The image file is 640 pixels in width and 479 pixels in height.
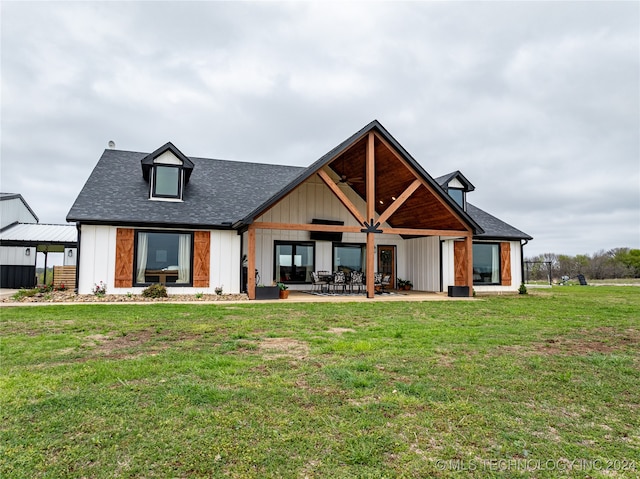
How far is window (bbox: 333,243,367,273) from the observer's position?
55.8 ft

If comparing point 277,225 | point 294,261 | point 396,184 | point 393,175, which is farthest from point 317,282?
point 393,175

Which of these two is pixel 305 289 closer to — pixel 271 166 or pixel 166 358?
pixel 271 166

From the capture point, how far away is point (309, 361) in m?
4.87

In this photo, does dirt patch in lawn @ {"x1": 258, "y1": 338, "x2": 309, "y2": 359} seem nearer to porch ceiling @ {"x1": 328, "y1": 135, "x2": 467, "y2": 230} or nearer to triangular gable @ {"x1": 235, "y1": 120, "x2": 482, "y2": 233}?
triangular gable @ {"x1": 235, "y1": 120, "x2": 482, "y2": 233}

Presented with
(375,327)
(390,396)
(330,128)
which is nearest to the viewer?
(390,396)

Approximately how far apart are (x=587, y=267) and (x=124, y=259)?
3331 cm

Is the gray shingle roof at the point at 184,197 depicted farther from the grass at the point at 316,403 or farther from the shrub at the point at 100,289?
the grass at the point at 316,403

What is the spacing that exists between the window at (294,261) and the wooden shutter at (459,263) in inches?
224

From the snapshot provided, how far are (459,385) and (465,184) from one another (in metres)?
14.4

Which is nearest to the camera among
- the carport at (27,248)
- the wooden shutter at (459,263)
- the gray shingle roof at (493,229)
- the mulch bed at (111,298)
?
the mulch bed at (111,298)

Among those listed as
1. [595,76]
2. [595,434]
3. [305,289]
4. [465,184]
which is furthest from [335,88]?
[595,434]

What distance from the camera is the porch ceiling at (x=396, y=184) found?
13.7 m

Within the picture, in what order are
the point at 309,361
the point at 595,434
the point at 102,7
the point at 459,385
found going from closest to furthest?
1. the point at 595,434
2. the point at 459,385
3. the point at 309,361
4. the point at 102,7

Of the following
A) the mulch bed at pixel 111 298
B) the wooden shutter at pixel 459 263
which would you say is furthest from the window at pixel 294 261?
the wooden shutter at pixel 459 263
